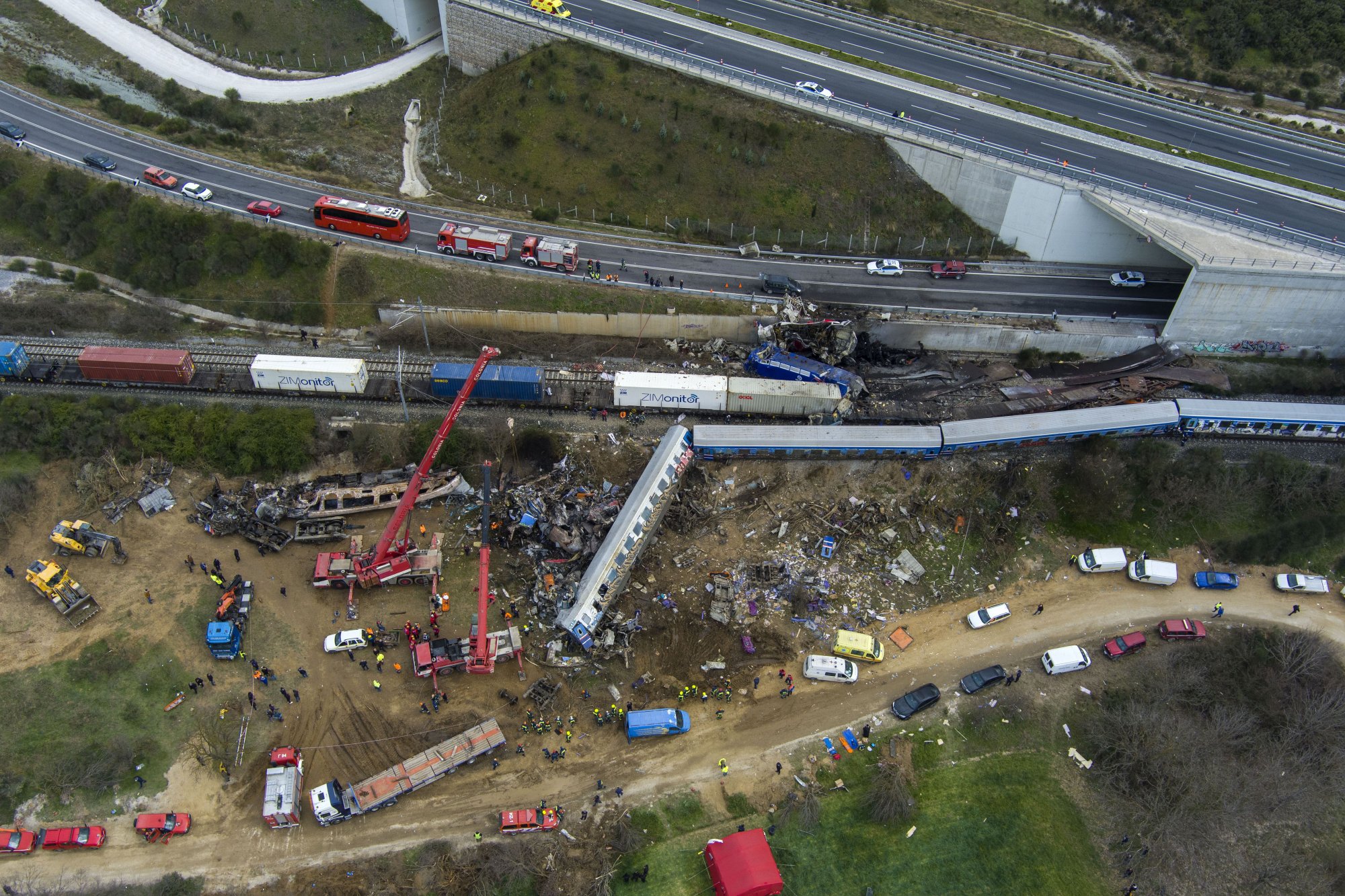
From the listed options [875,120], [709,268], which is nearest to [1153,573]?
[709,268]

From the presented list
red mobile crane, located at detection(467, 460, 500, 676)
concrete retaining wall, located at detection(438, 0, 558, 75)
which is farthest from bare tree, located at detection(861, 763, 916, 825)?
concrete retaining wall, located at detection(438, 0, 558, 75)

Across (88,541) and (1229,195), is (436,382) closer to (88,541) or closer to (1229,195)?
(88,541)

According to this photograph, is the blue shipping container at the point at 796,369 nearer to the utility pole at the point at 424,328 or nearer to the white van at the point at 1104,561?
the white van at the point at 1104,561

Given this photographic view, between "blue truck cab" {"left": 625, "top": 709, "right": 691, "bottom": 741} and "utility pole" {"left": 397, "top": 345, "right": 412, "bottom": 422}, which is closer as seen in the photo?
"blue truck cab" {"left": 625, "top": 709, "right": 691, "bottom": 741}

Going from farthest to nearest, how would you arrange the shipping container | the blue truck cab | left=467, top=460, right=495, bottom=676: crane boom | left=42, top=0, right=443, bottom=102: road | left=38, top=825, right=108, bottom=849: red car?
left=42, top=0, right=443, bottom=102: road < the shipping container < left=467, top=460, right=495, bottom=676: crane boom < the blue truck cab < left=38, top=825, right=108, bottom=849: red car

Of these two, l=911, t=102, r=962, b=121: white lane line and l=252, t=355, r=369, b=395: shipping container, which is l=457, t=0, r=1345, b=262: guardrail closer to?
l=911, t=102, r=962, b=121: white lane line

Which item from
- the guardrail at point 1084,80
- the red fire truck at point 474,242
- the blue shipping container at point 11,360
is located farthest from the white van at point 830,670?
the guardrail at point 1084,80

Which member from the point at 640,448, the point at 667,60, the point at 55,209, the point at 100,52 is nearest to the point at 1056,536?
the point at 640,448
